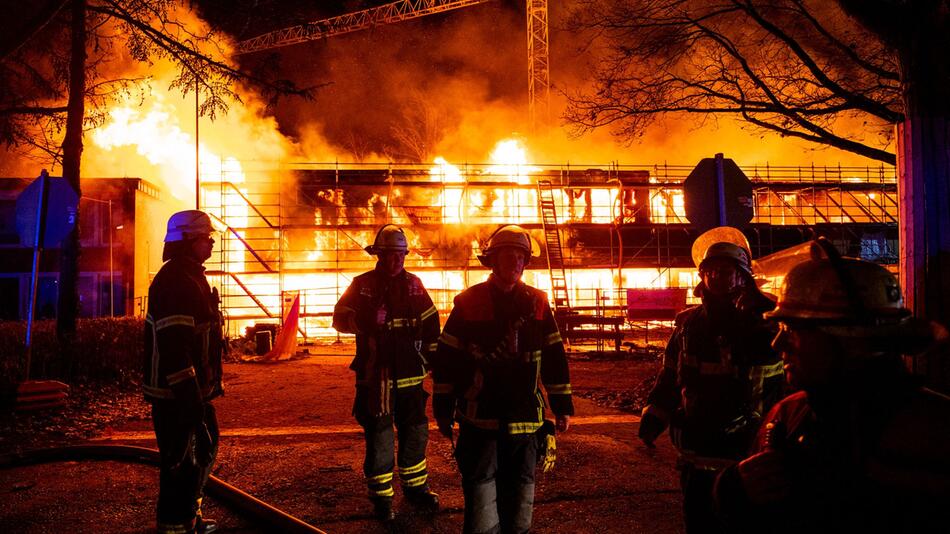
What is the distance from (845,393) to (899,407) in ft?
0.37

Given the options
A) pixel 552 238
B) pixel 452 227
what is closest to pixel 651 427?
pixel 552 238

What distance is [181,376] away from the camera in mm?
3297

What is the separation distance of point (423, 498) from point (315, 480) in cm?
119

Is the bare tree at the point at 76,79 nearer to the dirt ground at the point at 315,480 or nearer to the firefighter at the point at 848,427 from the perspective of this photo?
the dirt ground at the point at 315,480

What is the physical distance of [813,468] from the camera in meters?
1.36

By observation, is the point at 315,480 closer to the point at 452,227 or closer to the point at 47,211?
the point at 47,211

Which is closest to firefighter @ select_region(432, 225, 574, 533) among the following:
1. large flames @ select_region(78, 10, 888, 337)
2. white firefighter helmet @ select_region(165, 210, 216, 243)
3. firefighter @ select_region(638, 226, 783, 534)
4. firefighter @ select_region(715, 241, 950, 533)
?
firefighter @ select_region(638, 226, 783, 534)

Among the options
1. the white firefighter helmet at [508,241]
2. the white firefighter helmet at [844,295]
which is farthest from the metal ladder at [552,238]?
the white firefighter helmet at [844,295]

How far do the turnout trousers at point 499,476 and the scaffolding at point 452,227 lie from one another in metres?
17.9

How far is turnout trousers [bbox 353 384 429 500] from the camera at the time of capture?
4.09 meters

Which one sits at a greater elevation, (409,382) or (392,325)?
(392,325)

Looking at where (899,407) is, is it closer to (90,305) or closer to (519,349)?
(519,349)

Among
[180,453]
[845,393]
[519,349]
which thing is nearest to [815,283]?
[845,393]

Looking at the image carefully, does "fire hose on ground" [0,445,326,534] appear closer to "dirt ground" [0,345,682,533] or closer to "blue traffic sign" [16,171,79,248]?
"dirt ground" [0,345,682,533]
